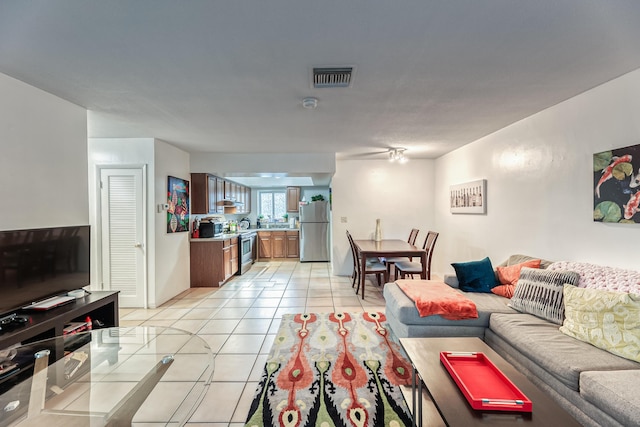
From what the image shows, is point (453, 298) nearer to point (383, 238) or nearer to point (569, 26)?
point (569, 26)

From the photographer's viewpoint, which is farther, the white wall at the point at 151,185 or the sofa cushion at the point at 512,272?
the white wall at the point at 151,185

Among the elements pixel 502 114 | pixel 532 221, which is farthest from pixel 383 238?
pixel 502 114

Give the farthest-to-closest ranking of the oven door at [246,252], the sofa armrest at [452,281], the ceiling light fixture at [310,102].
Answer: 1. the oven door at [246,252]
2. the sofa armrest at [452,281]
3. the ceiling light fixture at [310,102]

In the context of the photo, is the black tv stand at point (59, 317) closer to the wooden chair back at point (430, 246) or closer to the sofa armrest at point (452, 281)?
the sofa armrest at point (452, 281)

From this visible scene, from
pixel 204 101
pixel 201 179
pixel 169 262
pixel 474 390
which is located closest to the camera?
pixel 474 390

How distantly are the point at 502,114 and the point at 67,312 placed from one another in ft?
14.1

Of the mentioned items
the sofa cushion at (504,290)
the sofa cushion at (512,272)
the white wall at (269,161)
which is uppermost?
the white wall at (269,161)

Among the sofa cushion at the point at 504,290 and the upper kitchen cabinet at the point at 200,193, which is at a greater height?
the upper kitchen cabinet at the point at 200,193

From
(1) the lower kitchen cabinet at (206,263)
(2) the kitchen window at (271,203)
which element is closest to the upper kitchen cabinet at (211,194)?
(1) the lower kitchen cabinet at (206,263)

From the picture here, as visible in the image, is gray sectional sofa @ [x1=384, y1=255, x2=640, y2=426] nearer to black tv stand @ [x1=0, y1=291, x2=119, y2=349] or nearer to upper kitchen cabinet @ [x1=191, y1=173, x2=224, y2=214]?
black tv stand @ [x1=0, y1=291, x2=119, y2=349]

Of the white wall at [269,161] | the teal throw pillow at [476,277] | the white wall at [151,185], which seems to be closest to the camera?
the teal throw pillow at [476,277]

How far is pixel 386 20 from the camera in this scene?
1.40 metres

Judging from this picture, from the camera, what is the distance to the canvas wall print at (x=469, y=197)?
3.66 metres

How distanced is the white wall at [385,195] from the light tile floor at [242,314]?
3.97 feet
